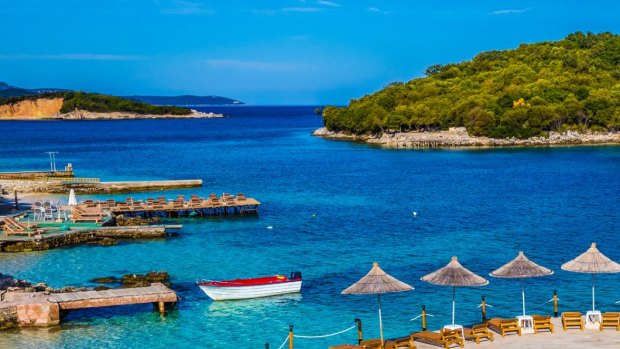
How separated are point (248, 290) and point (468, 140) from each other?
99524 mm

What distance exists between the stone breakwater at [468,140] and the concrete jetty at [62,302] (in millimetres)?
99504

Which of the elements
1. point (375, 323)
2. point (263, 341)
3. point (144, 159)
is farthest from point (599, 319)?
point (144, 159)

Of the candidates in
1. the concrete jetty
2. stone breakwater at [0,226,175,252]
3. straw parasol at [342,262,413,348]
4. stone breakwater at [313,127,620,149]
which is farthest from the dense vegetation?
straw parasol at [342,262,413,348]

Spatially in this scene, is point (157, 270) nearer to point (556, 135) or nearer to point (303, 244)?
point (303, 244)

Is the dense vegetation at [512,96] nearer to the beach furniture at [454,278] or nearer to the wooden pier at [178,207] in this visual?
the wooden pier at [178,207]

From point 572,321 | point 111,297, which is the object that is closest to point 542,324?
point 572,321

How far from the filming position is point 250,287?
106 feet

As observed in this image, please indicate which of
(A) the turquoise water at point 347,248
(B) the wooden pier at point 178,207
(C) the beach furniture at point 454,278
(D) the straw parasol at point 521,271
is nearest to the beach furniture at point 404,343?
(C) the beach furniture at point 454,278

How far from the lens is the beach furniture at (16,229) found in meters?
45.3

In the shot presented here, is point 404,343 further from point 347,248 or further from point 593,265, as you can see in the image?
point 347,248

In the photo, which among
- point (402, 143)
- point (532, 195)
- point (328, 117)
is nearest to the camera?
point (532, 195)

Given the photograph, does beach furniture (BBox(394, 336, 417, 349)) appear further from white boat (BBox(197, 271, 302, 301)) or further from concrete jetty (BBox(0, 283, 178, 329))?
concrete jetty (BBox(0, 283, 178, 329))

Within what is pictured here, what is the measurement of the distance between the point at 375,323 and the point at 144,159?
3668 inches

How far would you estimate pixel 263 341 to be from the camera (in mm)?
27656
